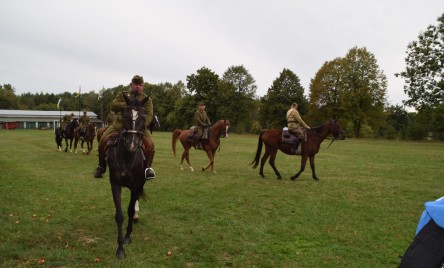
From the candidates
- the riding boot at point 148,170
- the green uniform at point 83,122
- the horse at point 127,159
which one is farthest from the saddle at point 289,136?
the green uniform at point 83,122

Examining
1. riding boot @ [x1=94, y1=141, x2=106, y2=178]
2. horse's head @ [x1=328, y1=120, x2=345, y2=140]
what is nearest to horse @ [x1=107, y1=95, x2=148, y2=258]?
riding boot @ [x1=94, y1=141, x2=106, y2=178]

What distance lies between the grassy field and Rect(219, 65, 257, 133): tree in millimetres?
57310

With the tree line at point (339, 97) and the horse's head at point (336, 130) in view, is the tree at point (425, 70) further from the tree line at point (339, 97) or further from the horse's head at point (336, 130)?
the horse's head at point (336, 130)

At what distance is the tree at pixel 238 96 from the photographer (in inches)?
2803

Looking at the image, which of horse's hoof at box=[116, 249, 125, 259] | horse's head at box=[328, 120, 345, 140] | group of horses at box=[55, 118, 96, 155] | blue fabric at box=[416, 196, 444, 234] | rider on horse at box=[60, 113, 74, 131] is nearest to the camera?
blue fabric at box=[416, 196, 444, 234]

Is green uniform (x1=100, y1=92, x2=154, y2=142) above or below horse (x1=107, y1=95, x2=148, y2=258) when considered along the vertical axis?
above

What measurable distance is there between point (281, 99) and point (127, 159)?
56598 millimetres

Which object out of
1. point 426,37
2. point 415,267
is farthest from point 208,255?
point 426,37

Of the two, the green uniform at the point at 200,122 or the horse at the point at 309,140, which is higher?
the green uniform at the point at 200,122

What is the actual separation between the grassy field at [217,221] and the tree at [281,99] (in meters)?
46.8

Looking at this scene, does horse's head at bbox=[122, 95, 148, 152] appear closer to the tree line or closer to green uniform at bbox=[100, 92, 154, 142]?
green uniform at bbox=[100, 92, 154, 142]

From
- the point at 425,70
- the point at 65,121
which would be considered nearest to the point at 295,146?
the point at 65,121

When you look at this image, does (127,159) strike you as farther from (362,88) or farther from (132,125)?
(362,88)

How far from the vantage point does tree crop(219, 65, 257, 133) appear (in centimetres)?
7119
